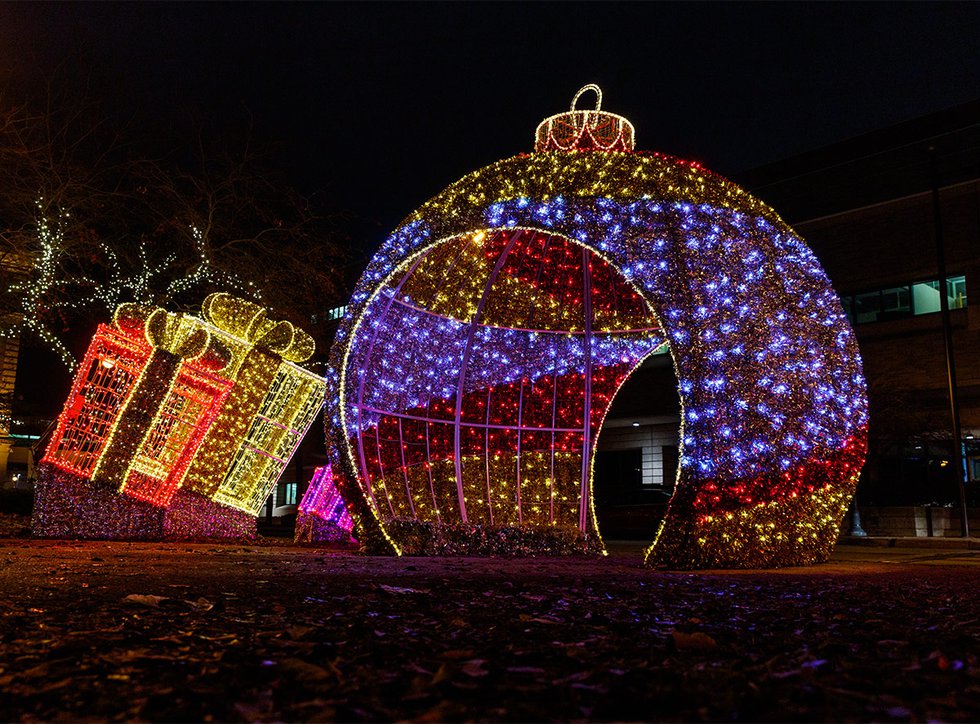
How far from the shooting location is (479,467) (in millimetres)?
12391

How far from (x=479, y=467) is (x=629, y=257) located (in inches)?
210

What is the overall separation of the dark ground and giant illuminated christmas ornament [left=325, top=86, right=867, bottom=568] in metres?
1.82

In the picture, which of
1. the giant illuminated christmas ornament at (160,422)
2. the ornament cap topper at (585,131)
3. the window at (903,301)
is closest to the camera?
the ornament cap topper at (585,131)

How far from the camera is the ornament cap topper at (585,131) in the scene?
34.3 ft

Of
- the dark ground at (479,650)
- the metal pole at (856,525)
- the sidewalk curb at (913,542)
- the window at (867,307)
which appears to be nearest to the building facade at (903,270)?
the window at (867,307)

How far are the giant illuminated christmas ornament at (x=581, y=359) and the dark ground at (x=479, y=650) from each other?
1820mm

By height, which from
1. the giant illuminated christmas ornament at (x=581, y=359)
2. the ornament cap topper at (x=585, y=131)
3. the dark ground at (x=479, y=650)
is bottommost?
the dark ground at (x=479, y=650)

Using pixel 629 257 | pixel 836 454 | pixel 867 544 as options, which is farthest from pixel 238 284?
pixel 867 544

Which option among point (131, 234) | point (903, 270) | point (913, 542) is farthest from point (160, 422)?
point (903, 270)

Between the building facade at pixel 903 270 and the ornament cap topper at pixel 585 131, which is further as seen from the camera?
the building facade at pixel 903 270

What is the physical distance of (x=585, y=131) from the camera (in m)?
10.5

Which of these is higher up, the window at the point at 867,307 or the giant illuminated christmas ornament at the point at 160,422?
the window at the point at 867,307

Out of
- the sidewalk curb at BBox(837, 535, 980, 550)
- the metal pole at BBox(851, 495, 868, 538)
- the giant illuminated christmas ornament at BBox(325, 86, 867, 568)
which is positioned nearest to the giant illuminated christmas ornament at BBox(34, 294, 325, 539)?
the giant illuminated christmas ornament at BBox(325, 86, 867, 568)

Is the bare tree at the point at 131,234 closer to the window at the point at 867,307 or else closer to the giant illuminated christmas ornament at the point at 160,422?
the giant illuminated christmas ornament at the point at 160,422
